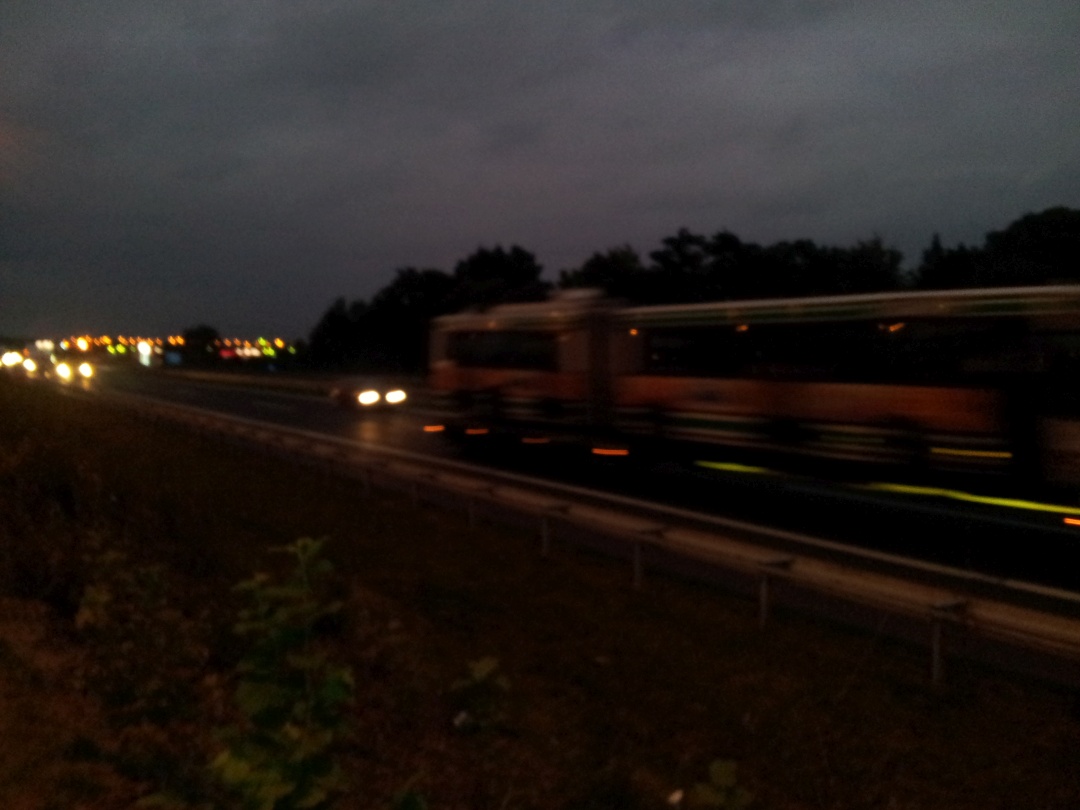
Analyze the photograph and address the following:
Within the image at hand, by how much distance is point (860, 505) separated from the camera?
16.2 m

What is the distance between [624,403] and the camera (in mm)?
21000

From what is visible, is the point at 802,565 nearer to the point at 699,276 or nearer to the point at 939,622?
the point at 939,622

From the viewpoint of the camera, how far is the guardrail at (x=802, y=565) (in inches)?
283

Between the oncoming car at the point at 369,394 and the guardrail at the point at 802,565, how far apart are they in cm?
2081

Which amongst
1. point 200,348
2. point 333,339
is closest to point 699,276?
point 333,339

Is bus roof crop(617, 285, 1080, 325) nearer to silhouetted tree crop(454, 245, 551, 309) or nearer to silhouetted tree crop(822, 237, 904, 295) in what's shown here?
silhouetted tree crop(822, 237, 904, 295)

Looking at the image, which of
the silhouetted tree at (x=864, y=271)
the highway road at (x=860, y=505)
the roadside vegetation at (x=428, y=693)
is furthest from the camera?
the silhouetted tree at (x=864, y=271)

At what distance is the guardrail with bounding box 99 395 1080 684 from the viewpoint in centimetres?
718

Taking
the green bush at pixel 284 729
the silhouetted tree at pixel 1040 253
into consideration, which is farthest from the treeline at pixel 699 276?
the green bush at pixel 284 729

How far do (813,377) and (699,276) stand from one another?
96.0 feet

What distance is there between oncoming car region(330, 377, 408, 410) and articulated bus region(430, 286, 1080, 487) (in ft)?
46.5

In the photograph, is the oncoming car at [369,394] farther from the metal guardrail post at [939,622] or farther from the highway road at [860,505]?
the metal guardrail post at [939,622]

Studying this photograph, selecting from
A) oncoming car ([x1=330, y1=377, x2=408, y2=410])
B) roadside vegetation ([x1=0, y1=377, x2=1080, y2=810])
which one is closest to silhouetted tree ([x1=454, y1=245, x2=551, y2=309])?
oncoming car ([x1=330, y1=377, x2=408, y2=410])

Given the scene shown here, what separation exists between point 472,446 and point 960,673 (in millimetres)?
18856
